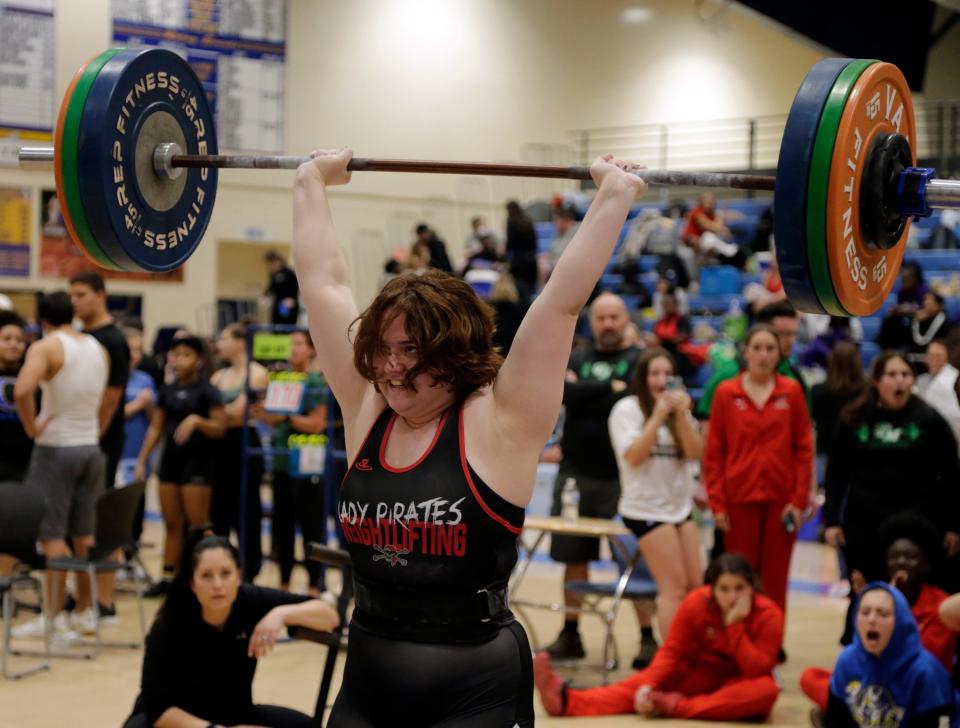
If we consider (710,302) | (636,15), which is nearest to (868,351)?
(710,302)

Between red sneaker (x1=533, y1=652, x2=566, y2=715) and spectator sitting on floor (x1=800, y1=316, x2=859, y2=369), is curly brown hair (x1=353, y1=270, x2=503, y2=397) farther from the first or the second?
spectator sitting on floor (x1=800, y1=316, x2=859, y2=369)

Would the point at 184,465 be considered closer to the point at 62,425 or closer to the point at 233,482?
the point at 233,482

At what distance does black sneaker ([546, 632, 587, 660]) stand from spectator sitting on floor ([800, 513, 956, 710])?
1.34 meters

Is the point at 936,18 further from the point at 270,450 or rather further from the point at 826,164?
the point at 826,164

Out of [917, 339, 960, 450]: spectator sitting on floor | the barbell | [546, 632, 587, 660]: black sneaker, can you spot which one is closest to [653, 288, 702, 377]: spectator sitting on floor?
[917, 339, 960, 450]: spectator sitting on floor

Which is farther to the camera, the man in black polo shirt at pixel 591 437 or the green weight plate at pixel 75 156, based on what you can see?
the man in black polo shirt at pixel 591 437

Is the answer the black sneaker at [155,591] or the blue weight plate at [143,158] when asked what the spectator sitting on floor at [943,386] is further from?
the blue weight plate at [143,158]

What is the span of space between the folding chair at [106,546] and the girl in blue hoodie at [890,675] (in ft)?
10.6

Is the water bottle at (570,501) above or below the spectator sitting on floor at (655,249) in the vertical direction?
below

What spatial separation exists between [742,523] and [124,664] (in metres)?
2.75

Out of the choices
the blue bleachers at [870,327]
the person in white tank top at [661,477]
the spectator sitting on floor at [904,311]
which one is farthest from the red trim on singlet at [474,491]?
the blue bleachers at [870,327]

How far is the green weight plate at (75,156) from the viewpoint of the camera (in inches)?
116

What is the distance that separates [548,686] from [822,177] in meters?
2.87

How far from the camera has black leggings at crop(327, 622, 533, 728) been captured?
2145mm
